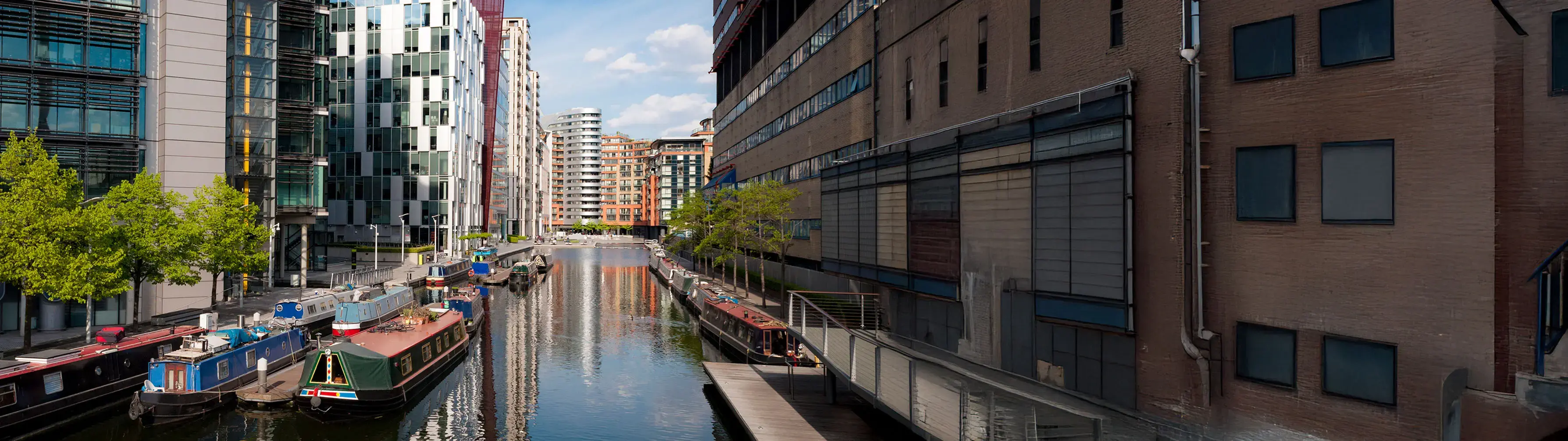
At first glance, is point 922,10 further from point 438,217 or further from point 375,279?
point 438,217

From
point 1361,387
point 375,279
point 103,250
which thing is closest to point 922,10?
point 1361,387

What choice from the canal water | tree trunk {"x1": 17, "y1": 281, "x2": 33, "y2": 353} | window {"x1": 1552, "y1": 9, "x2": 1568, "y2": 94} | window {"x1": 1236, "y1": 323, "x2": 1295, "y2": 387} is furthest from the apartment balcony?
tree trunk {"x1": 17, "y1": 281, "x2": 33, "y2": 353}

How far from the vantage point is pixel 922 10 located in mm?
32250

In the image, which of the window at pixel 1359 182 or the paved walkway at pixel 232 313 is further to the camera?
the paved walkway at pixel 232 313

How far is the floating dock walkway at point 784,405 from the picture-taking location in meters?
24.8

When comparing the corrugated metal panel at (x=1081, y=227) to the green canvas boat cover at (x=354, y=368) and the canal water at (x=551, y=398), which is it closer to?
the canal water at (x=551, y=398)

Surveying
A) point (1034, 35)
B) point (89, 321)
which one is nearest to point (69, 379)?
point (89, 321)

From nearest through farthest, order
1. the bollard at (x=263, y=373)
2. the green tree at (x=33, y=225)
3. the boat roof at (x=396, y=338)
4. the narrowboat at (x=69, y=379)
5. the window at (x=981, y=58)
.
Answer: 1. the window at (x=981, y=58)
2. the narrowboat at (x=69, y=379)
3. the bollard at (x=263, y=373)
4. the green tree at (x=33, y=225)
5. the boat roof at (x=396, y=338)

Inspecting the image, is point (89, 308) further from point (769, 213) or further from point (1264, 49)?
point (1264, 49)

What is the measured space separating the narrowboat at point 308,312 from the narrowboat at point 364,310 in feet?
2.04

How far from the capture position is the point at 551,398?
35938 mm

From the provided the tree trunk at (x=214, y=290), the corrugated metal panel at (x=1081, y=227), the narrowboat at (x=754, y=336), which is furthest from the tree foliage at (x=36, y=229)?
the corrugated metal panel at (x=1081, y=227)

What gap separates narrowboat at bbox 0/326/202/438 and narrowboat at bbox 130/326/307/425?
0.62 m

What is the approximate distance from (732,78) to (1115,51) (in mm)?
89896
